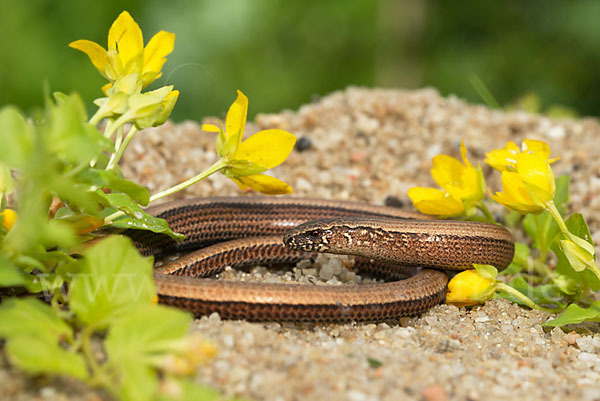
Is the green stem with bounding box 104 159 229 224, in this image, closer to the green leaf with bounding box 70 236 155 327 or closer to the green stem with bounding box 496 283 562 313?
the green leaf with bounding box 70 236 155 327

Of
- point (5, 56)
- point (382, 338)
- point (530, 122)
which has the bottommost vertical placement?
point (382, 338)

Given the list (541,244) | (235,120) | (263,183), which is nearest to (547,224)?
(541,244)

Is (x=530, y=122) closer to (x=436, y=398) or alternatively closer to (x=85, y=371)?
(x=436, y=398)

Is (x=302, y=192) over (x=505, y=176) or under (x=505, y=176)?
under

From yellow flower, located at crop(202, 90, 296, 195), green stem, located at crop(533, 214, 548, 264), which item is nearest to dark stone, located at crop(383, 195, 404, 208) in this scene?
green stem, located at crop(533, 214, 548, 264)

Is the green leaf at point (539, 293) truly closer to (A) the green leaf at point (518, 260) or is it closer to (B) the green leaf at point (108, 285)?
(A) the green leaf at point (518, 260)

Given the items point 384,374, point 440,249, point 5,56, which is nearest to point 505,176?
point 440,249
